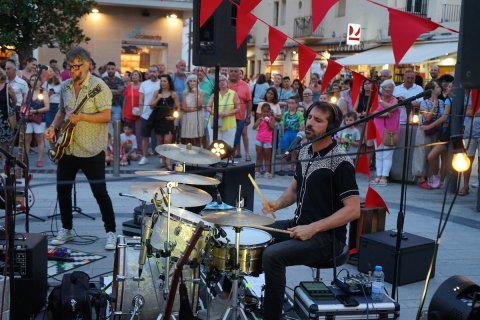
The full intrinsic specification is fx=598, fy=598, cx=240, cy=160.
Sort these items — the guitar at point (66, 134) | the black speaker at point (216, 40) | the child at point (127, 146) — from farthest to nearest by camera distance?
the child at point (127, 146) → the black speaker at point (216, 40) → the guitar at point (66, 134)

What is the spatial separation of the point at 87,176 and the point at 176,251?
198 centimetres

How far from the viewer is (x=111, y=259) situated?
558cm

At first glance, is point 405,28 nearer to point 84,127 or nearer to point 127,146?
point 84,127

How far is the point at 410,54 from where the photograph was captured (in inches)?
831

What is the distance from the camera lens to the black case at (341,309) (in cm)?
380

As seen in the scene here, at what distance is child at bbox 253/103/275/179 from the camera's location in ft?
33.4

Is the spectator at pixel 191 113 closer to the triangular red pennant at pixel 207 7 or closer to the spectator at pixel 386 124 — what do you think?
the spectator at pixel 386 124

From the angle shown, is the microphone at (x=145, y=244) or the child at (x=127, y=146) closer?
the microphone at (x=145, y=244)

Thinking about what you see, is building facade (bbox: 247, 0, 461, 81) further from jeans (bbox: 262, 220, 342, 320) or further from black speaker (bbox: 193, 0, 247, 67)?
jeans (bbox: 262, 220, 342, 320)

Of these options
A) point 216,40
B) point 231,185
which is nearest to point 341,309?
point 231,185

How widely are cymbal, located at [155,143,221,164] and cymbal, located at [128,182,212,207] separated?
11.3 inches

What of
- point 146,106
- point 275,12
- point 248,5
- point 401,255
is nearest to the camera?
point 248,5

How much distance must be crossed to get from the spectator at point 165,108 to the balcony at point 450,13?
15.5 m

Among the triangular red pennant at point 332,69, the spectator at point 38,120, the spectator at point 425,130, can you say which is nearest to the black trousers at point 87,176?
the triangular red pennant at point 332,69
